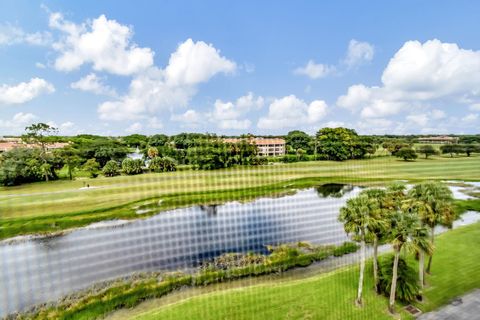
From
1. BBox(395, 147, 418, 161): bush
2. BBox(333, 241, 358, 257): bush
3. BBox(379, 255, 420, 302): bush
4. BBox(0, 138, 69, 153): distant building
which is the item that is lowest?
BBox(333, 241, 358, 257): bush

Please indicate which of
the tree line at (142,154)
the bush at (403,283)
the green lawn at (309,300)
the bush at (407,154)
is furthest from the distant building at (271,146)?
the bush at (403,283)

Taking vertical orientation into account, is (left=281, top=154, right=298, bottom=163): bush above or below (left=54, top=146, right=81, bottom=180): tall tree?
below

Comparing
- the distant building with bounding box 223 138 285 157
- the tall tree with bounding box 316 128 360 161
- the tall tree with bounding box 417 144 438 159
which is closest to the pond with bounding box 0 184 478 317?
the tall tree with bounding box 316 128 360 161

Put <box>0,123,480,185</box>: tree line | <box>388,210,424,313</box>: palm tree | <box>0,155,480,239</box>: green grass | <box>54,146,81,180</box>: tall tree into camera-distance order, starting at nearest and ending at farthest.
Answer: <box>388,210,424,313</box>: palm tree < <box>0,123,480,185</box>: tree line < <box>0,155,480,239</box>: green grass < <box>54,146,81,180</box>: tall tree

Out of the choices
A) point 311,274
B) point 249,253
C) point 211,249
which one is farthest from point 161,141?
point 311,274

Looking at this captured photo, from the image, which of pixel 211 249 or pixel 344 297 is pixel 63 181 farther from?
pixel 344 297

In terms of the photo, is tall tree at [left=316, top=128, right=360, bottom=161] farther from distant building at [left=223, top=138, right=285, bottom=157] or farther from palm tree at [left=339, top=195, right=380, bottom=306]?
palm tree at [left=339, top=195, right=380, bottom=306]

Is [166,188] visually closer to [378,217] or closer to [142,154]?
[142,154]
